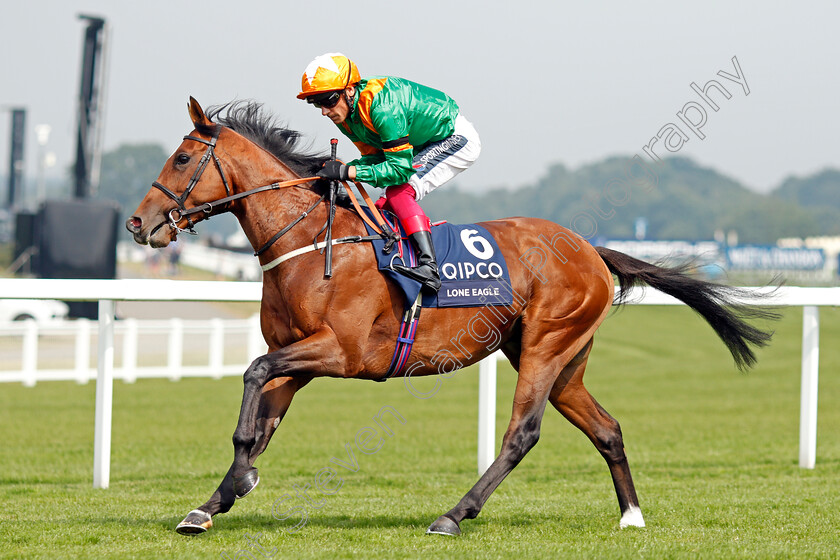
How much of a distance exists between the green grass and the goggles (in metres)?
1.77

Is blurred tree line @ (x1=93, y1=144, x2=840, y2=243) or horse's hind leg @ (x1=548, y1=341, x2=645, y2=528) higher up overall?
blurred tree line @ (x1=93, y1=144, x2=840, y2=243)

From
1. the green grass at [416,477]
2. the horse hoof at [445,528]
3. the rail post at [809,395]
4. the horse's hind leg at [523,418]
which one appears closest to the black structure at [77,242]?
the green grass at [416,477]

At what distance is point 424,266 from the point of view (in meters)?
3.90

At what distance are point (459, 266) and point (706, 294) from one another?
149 centimetres

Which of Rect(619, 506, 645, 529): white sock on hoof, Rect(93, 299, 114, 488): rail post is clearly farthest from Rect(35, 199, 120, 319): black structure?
Rect(619, 506, 645, 529): white sock on hoof

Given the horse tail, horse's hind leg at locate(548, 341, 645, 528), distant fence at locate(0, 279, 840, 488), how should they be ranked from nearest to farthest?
horse's hind leg at locate(548, 341, 645, 528)
the horse tail
distant fence at locate(0, 279, 840, 488)

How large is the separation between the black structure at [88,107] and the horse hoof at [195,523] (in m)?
15.6

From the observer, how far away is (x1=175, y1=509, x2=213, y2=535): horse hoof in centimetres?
366

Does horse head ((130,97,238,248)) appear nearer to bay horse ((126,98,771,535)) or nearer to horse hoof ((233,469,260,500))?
bay horse ((126,98,771,535))

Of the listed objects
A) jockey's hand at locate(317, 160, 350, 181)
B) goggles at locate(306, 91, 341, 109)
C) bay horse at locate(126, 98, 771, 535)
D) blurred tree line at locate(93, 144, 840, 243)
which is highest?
blurred tree line at locate(93, 144, 840, 243)

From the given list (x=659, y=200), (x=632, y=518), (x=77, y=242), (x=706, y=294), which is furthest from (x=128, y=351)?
(x=659, y=200)

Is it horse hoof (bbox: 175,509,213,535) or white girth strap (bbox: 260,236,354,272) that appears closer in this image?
horse hoof (bbox: 175,509,213,535)

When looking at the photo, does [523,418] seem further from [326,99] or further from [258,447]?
[326,99]

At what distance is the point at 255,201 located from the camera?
3.91 meters
